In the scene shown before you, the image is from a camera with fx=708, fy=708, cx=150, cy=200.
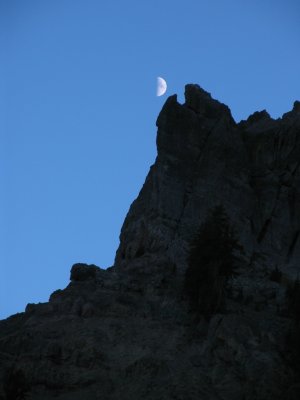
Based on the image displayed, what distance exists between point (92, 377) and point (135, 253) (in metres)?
22.0

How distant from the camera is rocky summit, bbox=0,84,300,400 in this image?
1762 inches

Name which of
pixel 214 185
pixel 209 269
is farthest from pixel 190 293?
pixel 214 185

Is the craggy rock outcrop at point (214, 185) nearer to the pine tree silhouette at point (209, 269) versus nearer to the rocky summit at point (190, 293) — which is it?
the rocky summit at point (190, 293)

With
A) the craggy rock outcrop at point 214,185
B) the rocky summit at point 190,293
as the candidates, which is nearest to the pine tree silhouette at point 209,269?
the rocky summit at point 190,293

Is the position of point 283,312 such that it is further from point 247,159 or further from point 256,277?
point 247,159

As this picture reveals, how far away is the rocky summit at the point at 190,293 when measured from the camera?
44750 millimetres

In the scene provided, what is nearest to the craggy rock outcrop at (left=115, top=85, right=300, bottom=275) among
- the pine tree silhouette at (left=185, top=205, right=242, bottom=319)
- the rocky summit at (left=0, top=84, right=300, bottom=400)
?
the rocky summit at (left=0, top=84, right=300, bottom=400)

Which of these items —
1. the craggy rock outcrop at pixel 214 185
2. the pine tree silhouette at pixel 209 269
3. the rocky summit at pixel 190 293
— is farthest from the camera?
the craggy rock outcrop at pixel 214 185

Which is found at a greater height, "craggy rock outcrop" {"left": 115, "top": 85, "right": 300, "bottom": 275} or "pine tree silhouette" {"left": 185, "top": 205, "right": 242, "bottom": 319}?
"craggy rock outcrop" {"left": 115, "top": 85, "right": 300, "bottom": 275}

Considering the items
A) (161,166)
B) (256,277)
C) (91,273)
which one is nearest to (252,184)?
(161,166)

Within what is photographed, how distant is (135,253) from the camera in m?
66.2

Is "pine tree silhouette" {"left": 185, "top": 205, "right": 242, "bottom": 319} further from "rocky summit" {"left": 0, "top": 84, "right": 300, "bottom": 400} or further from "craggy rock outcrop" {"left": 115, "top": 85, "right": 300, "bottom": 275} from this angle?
Result: "craggy rock outcrop" {"left": 115, "top": 85, "right": 300, "bottom": 275}

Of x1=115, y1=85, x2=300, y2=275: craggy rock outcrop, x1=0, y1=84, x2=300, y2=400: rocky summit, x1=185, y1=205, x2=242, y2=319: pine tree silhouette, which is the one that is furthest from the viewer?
x1=115, y1=85, x2=300, y2=275: craggy rock outcrop

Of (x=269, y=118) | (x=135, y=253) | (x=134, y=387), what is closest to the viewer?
(x=134, y=387)
